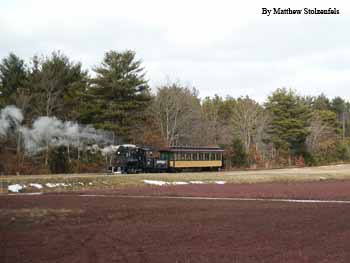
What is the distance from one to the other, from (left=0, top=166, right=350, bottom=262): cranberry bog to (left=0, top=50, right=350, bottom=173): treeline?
1100 inches

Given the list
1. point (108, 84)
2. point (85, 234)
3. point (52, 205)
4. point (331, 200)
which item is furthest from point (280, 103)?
point (85, 234)

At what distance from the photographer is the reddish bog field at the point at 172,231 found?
42.9 ft

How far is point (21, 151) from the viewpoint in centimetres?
5438

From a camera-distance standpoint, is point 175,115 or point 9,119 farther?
point 175,115

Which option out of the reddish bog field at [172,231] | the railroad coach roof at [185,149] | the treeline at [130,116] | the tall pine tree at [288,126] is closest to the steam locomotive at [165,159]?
the railroad coach roof at [185,149]

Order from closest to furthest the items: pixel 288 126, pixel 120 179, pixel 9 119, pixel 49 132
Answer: pixel 120 179 < pixel 9 119 < pixel 49 132 < pixel 288 126

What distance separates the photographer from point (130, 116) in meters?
60.5

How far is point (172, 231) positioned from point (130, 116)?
44.1m

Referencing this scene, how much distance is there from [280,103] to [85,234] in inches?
3049

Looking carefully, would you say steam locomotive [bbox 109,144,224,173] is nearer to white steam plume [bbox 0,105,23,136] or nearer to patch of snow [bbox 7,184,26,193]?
white steam plume [bbox 0,105,23,136]

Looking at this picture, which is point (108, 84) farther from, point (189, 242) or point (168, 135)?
point (189, 242)

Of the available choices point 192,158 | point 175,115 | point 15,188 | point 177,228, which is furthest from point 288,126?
point 177,228

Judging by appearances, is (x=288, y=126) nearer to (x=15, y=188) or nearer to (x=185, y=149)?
(x=185, y=149)

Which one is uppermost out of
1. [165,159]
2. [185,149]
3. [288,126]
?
[288,126]
